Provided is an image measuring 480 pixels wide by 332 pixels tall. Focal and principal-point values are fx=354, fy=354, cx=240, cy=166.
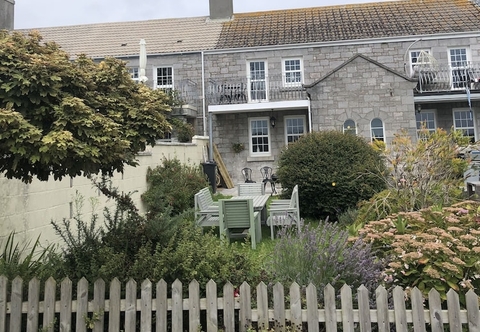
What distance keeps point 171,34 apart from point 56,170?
17827 mm

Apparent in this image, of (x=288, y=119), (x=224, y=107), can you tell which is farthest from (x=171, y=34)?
(x=288, y=119)

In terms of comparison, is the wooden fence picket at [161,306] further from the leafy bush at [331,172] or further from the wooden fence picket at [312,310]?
the leafy bush at [331,172]

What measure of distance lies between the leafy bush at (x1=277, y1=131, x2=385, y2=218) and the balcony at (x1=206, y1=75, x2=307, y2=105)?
730 cm

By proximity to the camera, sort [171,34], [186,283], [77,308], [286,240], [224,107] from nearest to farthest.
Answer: [77,308] < [186,283] < [286,240] < [224,107] < [171,34]

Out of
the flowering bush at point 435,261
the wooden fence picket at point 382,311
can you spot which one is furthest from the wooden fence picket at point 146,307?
the flowering bush at point 435,261

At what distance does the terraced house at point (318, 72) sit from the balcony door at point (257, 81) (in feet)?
0.17

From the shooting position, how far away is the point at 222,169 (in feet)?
52.6

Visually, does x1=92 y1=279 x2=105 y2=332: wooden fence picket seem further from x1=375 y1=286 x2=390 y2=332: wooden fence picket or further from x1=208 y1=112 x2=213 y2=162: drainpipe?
x1=208 y1=112 x2=213 y2=162: drainpipe

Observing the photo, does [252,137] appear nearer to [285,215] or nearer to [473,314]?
[285,215]

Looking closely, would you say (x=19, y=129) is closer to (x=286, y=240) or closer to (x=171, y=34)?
(x=286, y=240)

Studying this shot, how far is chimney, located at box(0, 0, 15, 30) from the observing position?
4987 millimetres

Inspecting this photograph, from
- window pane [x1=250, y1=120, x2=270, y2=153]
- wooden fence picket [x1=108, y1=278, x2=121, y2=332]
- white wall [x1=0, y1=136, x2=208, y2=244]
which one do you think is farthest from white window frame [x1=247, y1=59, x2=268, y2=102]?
wooden fence picket [x1=108, y1=278, x2=121, y2=332]

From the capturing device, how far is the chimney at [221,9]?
20078 mm

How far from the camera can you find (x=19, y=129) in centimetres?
242
